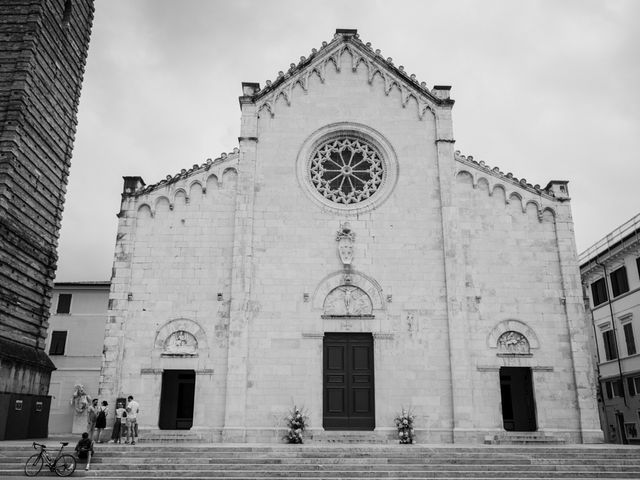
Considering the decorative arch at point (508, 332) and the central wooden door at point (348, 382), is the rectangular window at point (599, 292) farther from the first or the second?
the central wooden door at point (348, 382)

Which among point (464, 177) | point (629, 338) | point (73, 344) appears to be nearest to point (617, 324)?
point (629, 338)

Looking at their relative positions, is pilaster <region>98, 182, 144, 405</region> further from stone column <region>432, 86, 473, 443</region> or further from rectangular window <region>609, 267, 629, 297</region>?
rectangular window <region>609, 267, 629, 297</region>

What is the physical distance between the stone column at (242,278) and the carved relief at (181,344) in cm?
148

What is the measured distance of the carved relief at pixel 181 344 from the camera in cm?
2117

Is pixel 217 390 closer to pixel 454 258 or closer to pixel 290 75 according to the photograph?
pixel 454 258

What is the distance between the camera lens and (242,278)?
21719mm

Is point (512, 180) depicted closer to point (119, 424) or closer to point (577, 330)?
point (577, 330)

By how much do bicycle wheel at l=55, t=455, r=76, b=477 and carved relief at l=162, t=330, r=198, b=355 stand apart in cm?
626

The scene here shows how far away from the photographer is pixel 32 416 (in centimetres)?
2227

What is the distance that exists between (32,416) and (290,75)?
56.6 feet

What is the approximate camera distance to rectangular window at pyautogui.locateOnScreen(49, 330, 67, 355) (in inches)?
1533

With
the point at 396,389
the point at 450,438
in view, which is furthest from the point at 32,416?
the point at 450,438

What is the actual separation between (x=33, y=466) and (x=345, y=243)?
1265 centimetres

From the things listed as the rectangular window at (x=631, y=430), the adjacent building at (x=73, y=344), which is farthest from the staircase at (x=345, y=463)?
the adjacent building at (x=73, y=344)
